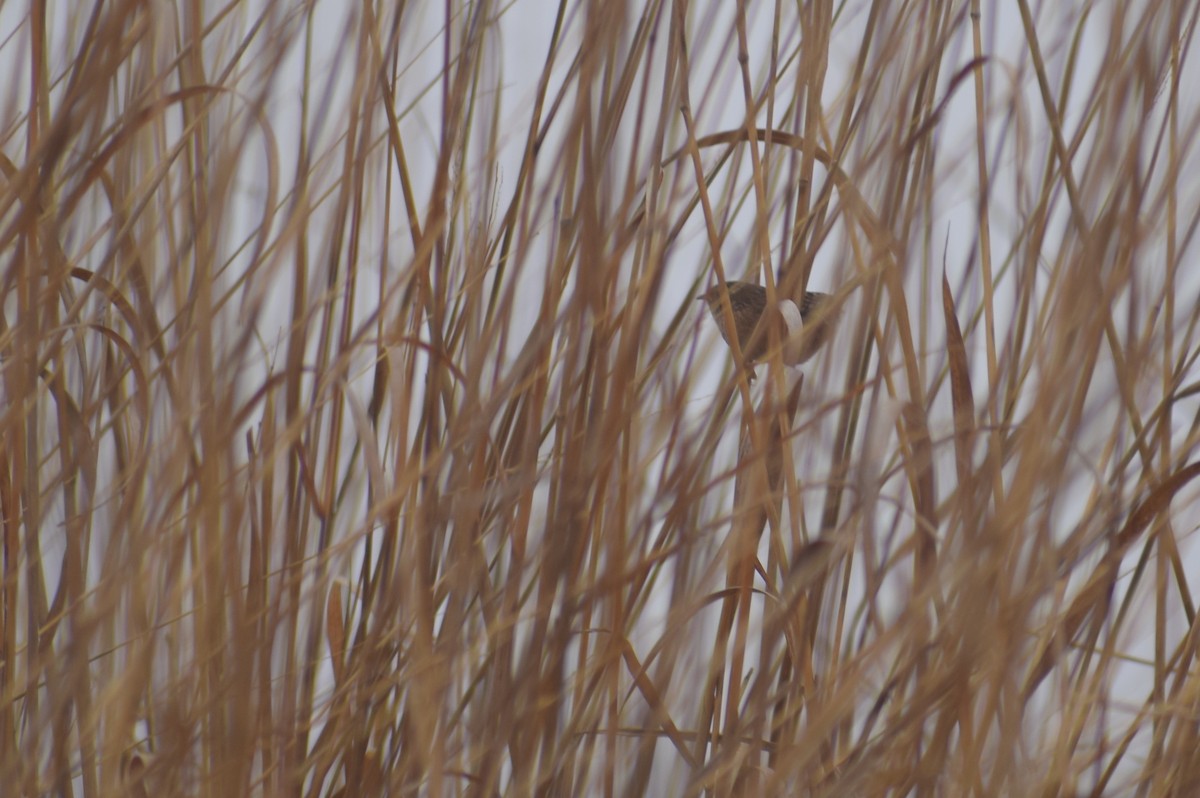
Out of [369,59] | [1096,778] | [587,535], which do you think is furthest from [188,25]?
[1096,778]

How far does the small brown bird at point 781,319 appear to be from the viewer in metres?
0.31

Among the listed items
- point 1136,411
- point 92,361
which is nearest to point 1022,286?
point 1136,411

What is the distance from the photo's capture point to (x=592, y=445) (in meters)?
0.29

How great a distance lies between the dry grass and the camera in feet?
0.90

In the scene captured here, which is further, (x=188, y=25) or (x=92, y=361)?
(x=92, y=361)

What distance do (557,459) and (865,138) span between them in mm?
128

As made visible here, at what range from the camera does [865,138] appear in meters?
0.36

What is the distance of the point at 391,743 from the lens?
1.21 ft

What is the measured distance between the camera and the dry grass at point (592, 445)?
0.90ft

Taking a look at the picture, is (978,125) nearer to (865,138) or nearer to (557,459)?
(865,138)

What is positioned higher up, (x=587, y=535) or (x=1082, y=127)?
(x=1082, y=127)

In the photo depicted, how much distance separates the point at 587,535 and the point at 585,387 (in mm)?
39

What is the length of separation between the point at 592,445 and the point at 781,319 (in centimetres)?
Result: 7

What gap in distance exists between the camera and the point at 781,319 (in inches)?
12.9
